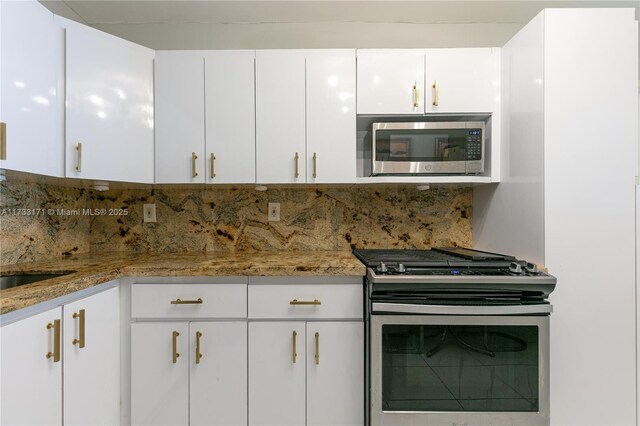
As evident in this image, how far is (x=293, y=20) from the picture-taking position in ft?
7.13

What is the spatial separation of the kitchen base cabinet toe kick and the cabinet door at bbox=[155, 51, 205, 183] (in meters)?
0.77

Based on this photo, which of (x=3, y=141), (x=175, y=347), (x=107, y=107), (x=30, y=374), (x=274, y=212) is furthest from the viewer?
(x=274, y=212)

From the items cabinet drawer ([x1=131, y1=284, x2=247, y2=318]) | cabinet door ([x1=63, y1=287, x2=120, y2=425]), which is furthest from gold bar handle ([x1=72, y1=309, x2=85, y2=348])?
cabinet drawer ([x1=131, y1=284, x2=247, y2=318])

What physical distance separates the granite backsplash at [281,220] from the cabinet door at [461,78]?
59cm

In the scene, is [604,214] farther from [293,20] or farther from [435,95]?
[293,20]

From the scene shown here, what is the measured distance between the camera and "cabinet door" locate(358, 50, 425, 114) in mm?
1804

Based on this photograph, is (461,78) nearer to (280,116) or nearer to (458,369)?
(280,116)

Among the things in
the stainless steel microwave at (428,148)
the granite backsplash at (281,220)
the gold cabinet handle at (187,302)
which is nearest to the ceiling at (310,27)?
the stainless steel microwave at (428,148)

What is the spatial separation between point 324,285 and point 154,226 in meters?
1.34

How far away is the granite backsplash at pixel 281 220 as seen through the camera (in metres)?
2.17

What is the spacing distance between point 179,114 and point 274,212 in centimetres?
82

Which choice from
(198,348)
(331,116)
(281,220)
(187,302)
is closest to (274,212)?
(281,220)

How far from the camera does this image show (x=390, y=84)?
71.1 inches

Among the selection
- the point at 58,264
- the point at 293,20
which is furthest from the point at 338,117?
the point at 58,264
